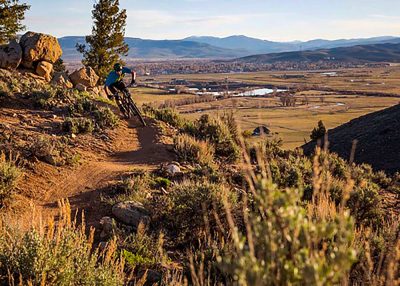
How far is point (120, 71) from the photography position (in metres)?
14.0

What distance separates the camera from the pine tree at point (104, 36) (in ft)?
92.8

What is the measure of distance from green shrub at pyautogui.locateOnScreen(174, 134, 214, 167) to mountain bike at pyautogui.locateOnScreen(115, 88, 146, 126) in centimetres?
296

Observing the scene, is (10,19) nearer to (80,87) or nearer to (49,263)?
(80,87)

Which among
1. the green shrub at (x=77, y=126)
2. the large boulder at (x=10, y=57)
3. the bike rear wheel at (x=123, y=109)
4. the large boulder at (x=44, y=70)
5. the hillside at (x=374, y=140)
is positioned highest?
the large boulder at (x=10, y=57)

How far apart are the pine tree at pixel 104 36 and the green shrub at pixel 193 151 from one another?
17675 mm

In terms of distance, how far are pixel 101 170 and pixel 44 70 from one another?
11589 mm

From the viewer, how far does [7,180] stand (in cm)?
793

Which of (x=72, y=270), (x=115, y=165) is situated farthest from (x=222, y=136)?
(x=72, y=270)

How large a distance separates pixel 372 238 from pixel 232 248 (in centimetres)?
265

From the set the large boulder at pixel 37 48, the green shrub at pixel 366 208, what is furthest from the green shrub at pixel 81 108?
the green shrub at pixel 366 208

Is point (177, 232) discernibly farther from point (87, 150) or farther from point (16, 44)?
point (16, 44)

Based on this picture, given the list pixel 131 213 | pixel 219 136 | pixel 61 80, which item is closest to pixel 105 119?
pixel 219 136

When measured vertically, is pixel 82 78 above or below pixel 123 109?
above

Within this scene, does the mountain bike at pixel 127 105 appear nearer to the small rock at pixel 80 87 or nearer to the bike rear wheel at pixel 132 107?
the bike rear wheel at pixel 132 107
